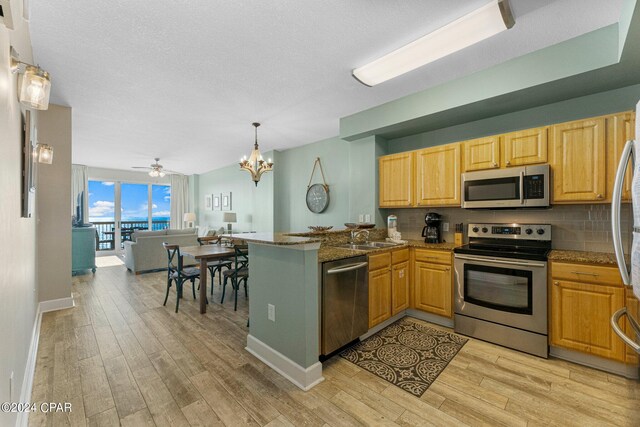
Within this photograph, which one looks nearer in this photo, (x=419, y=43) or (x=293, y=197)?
(x=419, y=43)

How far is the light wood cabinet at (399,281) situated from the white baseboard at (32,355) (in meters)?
2.92

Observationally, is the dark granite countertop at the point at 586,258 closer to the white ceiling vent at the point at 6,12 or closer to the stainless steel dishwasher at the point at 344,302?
the stainless steel dishwasher at the point at 344,302

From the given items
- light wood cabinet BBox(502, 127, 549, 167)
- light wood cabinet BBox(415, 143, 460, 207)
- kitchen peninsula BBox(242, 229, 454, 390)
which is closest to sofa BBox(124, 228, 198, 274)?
kitchen peninsula BBox(242, 229, 454, 390)

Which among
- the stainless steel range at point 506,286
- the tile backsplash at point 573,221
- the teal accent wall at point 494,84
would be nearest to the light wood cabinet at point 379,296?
the stainless steel range at point 506,286

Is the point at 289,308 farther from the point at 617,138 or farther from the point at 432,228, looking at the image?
the point at 617,138

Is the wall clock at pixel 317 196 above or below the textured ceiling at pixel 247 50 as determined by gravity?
below

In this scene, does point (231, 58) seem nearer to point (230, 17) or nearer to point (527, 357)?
point (230, 17)

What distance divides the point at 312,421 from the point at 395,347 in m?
1.19

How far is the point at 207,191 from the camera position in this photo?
8.95 m

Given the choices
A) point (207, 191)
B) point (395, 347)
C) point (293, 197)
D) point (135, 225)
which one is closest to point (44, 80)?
point (395, 347)

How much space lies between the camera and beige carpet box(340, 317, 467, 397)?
2.09m

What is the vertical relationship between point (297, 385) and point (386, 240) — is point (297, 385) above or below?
below

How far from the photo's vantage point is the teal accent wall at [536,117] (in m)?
2.43

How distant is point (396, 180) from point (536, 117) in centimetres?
160
